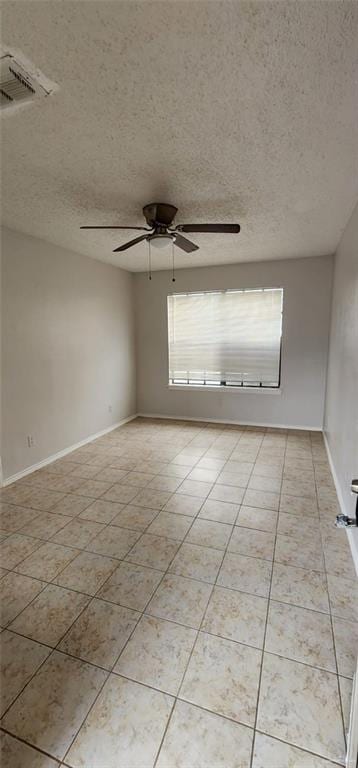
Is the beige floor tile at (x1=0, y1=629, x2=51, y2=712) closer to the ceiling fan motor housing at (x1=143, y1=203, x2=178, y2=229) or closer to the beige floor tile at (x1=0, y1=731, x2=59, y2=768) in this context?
the beige floor tile at (x1=0, y1=731, x2=59, y2=768)

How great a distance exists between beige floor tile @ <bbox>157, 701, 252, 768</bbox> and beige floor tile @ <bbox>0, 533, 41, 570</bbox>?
1.35 m

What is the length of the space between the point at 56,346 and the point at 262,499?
9.06 feet

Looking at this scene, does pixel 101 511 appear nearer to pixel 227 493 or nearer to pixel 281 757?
pixel 227 493

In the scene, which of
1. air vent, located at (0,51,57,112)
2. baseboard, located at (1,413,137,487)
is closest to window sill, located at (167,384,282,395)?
baseboard, located at (1,413,137,487)

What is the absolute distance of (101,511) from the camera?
2.62 m

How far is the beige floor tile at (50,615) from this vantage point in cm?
156

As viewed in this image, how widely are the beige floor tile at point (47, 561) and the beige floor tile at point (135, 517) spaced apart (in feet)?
1.37

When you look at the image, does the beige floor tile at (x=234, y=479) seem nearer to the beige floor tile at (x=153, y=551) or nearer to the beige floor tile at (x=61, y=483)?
the beige floor tile at (x=153, y=551)

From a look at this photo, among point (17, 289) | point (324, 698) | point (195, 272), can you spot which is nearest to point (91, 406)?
point (17, 289)

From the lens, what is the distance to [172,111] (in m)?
1.47

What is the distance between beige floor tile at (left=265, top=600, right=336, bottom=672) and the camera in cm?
142

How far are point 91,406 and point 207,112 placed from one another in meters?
3.57

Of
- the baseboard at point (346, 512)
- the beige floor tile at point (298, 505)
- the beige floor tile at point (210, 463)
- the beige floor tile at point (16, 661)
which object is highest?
the baseboard at point (346, 512)

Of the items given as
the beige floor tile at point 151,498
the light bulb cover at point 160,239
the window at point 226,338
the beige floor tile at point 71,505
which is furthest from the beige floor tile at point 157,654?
the window at point 226,338
